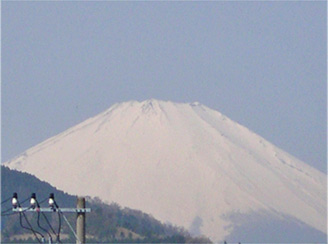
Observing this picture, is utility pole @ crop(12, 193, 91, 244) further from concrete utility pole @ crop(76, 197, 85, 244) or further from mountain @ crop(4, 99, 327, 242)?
mountain @ crop(4, 99, 327, 242)

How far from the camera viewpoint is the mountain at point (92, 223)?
2398 inches

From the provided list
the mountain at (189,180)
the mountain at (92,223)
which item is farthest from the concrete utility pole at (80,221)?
the mountain at (189,180)

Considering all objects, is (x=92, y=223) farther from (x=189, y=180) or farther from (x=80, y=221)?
(x=189, y=180)

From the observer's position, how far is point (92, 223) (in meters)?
69.1

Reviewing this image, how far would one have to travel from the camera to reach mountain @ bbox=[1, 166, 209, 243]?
60.9 meters

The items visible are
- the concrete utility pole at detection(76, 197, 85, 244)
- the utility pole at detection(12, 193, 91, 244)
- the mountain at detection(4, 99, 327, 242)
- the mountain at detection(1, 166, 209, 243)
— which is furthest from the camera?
the mountain at detection(4, 99, 327, 242)

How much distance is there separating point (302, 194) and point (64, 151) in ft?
151

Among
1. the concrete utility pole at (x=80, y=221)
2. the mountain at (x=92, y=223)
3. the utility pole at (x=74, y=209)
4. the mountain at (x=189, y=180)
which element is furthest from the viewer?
the mountain at (x=189, y=180)

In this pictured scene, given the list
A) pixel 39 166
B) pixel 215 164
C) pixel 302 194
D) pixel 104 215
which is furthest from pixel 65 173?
pixel 104 215

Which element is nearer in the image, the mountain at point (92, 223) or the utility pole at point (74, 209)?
the utility pole at point (74, 209)

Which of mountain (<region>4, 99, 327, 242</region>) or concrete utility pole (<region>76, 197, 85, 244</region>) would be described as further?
mountain (<region>4, 99, 327, 242</region>)

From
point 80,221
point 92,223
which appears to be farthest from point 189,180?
point 80,221

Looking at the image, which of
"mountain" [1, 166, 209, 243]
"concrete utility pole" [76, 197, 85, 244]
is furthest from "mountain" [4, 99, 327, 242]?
"concrete utility pole" [76, 197, 85, 244]

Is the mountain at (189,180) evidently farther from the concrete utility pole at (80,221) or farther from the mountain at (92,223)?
the concrete utility pole at (80,221)
